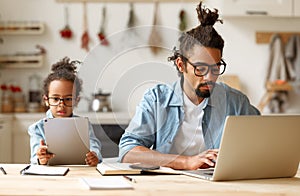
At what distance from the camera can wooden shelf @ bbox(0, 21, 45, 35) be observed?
5207 millimetres

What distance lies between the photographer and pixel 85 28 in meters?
5.27

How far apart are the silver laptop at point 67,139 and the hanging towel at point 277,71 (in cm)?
314

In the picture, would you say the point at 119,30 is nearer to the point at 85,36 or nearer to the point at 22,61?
the point at 85,36

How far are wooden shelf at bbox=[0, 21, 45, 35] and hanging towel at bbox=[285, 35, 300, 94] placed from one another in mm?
2056

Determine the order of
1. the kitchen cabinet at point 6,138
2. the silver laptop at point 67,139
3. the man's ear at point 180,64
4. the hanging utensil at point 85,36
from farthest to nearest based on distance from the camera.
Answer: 1. the hanging utensil at point 85,36
2. the kitchen cabinet at point 6,138
3. the man's ear at point 180,64
4. the silver laptop at point 67,139

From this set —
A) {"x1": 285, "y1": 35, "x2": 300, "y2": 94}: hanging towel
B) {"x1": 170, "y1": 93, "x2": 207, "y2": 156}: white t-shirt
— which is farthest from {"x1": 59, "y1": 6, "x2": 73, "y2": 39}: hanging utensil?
{"x1": 170, "y1": 93, "x2": 207, "y2": 156}: white t-shirt

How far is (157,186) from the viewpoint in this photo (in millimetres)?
1839

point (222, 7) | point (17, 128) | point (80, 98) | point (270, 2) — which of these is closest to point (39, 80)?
point (17, 128)

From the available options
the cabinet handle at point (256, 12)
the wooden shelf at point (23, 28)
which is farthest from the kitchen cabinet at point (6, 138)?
the cabinet handle at point (256, 12)

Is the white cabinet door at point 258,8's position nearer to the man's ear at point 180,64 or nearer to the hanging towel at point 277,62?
the hanging towel at point 277,62

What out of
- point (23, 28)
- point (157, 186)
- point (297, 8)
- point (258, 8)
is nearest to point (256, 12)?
point (258, 8)

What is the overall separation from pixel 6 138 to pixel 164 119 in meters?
2.63

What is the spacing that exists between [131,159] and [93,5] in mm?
3158

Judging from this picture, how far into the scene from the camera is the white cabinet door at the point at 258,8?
4.97 metres
